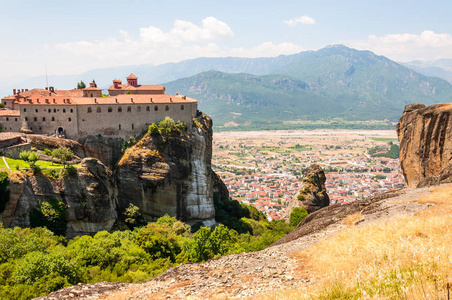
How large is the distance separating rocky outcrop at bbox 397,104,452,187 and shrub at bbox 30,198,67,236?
39867 mm

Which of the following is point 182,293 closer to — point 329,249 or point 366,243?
point 329,249

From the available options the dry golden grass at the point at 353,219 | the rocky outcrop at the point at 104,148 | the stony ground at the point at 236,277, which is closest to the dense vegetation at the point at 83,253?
the stony ground at the point at 236,277

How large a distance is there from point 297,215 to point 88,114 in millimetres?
37582

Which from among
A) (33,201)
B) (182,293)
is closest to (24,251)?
(33,201)

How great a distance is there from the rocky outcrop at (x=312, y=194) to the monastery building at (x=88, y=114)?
2312 centimetres

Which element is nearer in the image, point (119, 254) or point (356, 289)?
point (356, 289)

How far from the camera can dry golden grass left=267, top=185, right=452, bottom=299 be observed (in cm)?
880

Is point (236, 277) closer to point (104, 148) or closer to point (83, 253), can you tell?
point (83, 253)

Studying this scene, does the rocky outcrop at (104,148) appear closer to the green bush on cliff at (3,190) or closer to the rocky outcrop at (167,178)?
the rocky outcrop at (167,178)

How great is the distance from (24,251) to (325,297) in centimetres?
2974

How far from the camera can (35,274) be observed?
25.8 metres

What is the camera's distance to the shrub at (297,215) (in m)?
54.0

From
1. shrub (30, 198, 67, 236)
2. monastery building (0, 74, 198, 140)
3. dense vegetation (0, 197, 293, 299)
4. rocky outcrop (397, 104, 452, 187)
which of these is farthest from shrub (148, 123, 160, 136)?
rocky outcrop (397, 104, 452, 187)

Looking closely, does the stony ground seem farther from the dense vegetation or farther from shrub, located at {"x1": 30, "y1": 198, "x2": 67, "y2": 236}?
shrub, located at {"x1": 30, "y1": 198, "x2": 67, "y2": 236}
